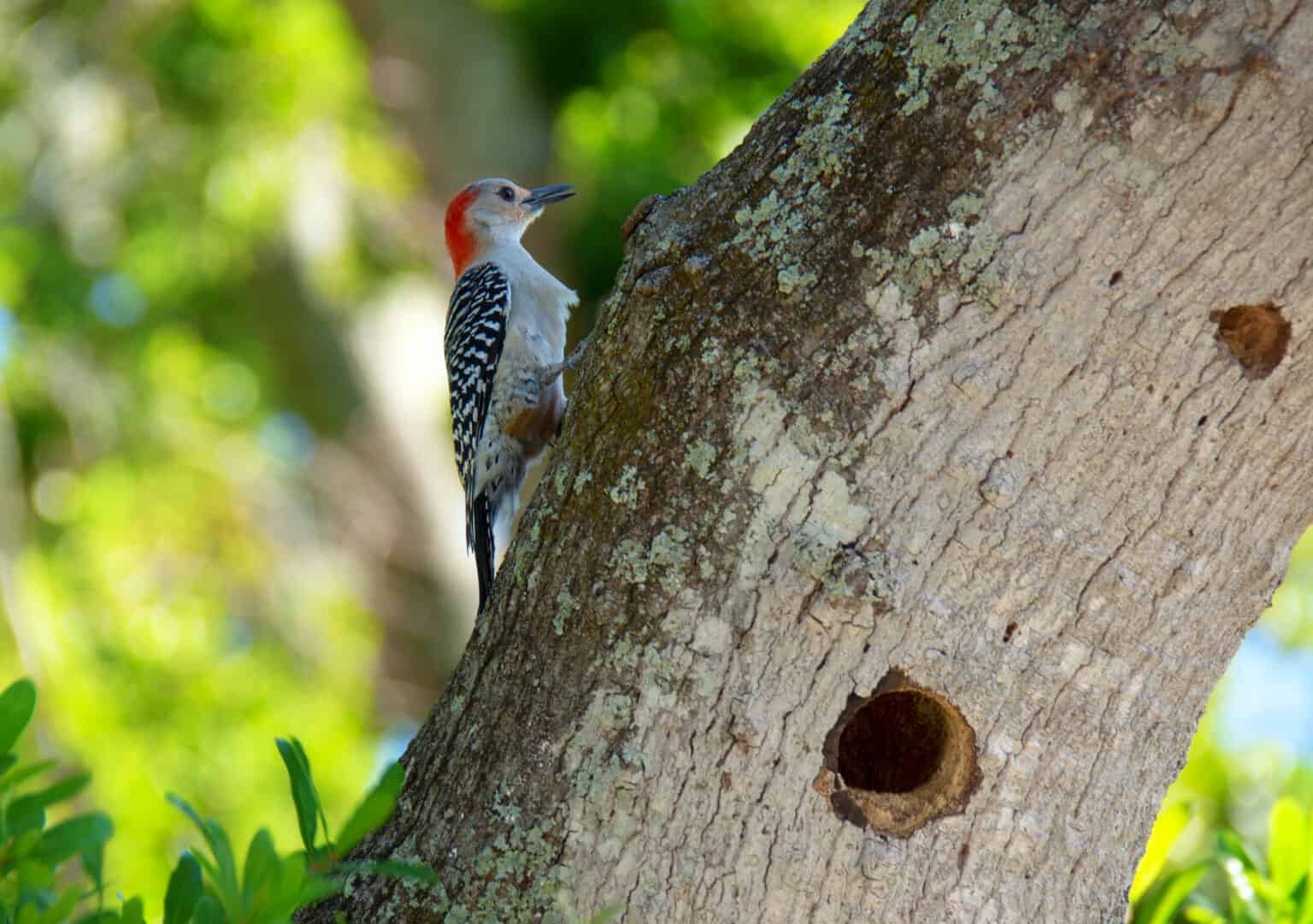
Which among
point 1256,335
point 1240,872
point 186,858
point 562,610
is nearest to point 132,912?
point 186,858

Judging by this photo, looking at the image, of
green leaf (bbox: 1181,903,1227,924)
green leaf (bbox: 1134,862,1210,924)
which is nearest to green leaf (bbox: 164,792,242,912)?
green leaf (bbox: 1134,862,1210,924)

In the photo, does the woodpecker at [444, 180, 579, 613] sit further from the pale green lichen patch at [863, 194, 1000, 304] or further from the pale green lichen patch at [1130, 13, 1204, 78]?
the pale green lichen patch at [1130, 13, 1204, 78]

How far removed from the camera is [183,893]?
1986 millimetres

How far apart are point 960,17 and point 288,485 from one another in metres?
8.03

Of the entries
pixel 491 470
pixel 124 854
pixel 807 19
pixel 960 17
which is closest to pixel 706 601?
pixel 960 17

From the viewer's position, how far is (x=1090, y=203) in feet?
7.11

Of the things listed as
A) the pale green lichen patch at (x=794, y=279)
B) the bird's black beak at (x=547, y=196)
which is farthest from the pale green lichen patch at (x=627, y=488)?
the bird's black beak at (x=547, y=196)

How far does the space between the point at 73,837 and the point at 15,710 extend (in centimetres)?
21

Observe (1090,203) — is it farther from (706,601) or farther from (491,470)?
(491,470)

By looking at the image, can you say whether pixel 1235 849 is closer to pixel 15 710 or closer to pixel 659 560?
pixel 659 560

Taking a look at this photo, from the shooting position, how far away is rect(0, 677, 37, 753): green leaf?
1.97 meters

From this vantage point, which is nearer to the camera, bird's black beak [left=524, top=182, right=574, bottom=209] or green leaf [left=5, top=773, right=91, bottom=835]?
green leaf [left=5, top=773, right=91, bottom=835]

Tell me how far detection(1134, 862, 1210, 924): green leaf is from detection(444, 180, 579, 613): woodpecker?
2561 millimetres

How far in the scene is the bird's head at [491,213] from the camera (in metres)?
6.38
